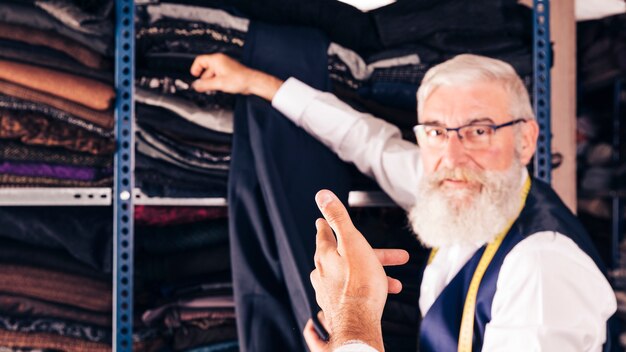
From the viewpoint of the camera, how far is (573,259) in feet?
2.01

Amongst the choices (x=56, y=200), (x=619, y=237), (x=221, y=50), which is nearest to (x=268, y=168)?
(x=221, y=50)

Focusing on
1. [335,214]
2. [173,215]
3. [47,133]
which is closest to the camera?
[335,214]

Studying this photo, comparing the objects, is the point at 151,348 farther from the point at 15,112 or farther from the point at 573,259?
the point at 573,259

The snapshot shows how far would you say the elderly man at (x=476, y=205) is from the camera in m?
0.59

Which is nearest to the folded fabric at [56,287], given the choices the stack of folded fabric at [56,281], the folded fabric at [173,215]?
the stack of folded fabric at [56,281]

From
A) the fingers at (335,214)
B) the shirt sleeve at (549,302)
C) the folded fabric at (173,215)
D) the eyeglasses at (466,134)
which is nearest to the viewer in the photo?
the fingers at (335,214)

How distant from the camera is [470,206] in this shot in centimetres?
71

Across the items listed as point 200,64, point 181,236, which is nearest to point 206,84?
point 200,64

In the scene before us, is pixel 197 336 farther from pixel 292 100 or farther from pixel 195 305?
pixel 292 100

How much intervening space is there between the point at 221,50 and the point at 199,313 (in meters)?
0.40

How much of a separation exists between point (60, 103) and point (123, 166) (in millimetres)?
121

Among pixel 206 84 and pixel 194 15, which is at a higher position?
pixel 194 15

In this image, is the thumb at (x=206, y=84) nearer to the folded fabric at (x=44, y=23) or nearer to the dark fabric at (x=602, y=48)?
the folded fabric at (x=44, y=23)

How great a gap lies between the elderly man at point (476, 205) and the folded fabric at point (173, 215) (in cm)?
22
